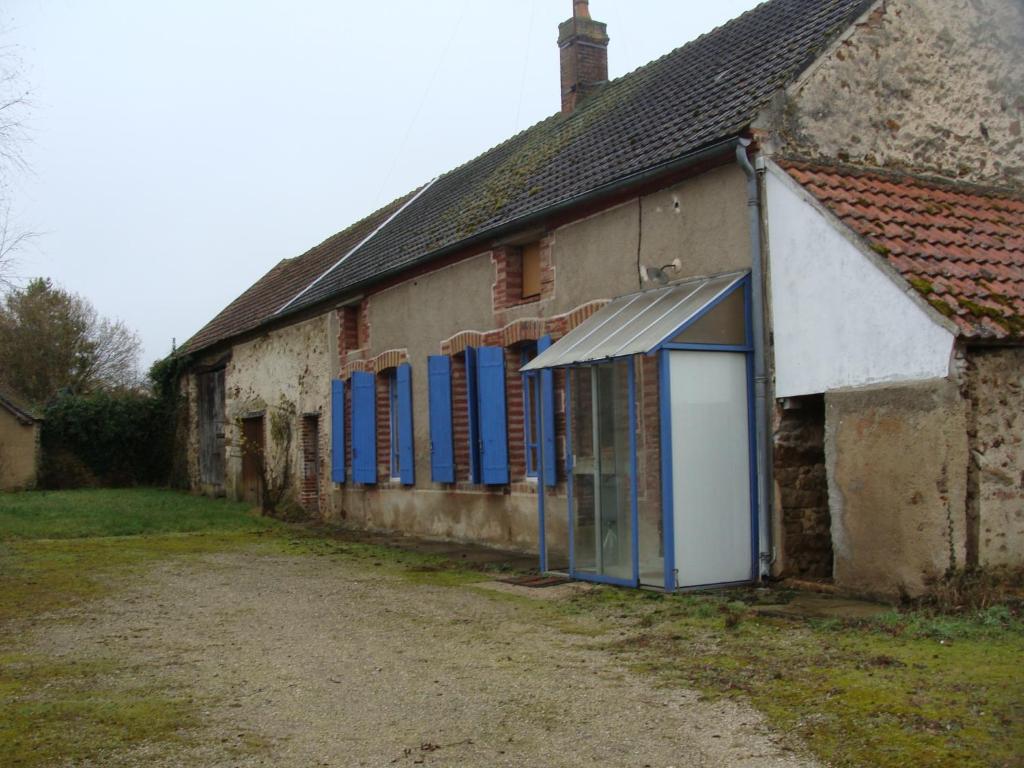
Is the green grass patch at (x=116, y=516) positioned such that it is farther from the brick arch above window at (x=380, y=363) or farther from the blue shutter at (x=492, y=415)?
the blue shutter at (x=492, y=415)

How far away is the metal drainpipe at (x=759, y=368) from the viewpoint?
29.9ft

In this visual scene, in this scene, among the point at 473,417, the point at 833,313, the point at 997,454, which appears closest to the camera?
the point at 997,454

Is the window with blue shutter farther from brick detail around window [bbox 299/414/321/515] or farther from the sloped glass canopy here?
brick detail around window [bbox 299/414/321/515]

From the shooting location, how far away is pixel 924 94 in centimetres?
1029

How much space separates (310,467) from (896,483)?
12660 millimetres

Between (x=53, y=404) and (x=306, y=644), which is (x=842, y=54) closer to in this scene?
(x=306, y=644)

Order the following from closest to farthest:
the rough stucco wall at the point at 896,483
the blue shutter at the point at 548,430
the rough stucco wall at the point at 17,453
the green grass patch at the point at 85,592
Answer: the green grass patch at the point at 85,592, the rough stucco wall at the point at 896,483, the blue shutter at the point at 548,430, the rough stucco wall at the point at 17,453

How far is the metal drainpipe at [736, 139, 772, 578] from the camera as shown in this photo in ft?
29.9

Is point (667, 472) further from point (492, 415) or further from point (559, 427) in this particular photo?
point (492, 415)

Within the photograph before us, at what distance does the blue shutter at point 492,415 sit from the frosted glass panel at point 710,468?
391 cm

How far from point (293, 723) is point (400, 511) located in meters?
10.3

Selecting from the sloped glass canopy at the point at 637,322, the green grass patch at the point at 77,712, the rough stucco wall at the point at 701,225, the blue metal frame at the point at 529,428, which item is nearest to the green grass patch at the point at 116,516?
the blue metal frame at the point at 529,428

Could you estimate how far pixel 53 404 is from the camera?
30.5 m

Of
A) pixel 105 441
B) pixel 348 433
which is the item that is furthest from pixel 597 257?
pixel 105 441
